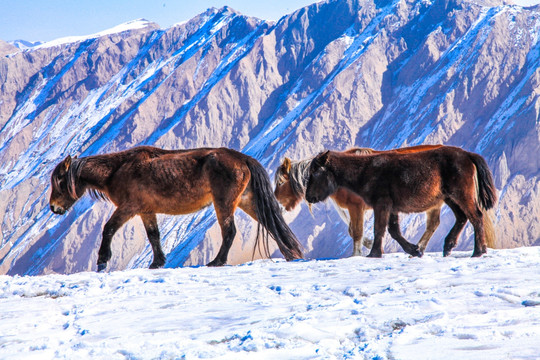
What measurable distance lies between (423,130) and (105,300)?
5236 inches

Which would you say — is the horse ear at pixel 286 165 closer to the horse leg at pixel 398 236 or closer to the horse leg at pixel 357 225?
the horse leg at pixel 357 225

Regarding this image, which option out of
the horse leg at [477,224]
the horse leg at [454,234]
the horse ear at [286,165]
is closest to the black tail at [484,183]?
the horse leg at [477,224]

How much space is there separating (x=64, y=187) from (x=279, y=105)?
154 metres

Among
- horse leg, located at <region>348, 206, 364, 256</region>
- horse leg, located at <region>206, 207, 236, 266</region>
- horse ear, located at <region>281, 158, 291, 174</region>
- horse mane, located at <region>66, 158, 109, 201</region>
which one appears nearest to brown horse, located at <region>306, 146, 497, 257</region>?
horse leg, located at <region>348, 206, 364, 256</region>

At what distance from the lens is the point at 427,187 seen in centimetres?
952

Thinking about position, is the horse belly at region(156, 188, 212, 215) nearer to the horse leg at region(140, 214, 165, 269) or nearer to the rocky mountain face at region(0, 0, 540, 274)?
the horse leg at region(140, 214, 165, 269)

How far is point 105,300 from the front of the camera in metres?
6.79

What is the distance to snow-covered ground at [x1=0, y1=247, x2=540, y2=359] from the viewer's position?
4.61 m

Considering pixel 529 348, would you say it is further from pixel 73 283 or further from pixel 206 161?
pixel 206 161

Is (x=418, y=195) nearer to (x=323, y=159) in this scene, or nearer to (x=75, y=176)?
(x=323, y=159)

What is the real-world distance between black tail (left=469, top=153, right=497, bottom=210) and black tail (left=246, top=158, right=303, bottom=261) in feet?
10.7

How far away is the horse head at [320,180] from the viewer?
10.6 meters

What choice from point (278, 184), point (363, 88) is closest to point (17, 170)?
point (363, 88)

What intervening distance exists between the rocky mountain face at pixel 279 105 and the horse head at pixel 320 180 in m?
94.5
